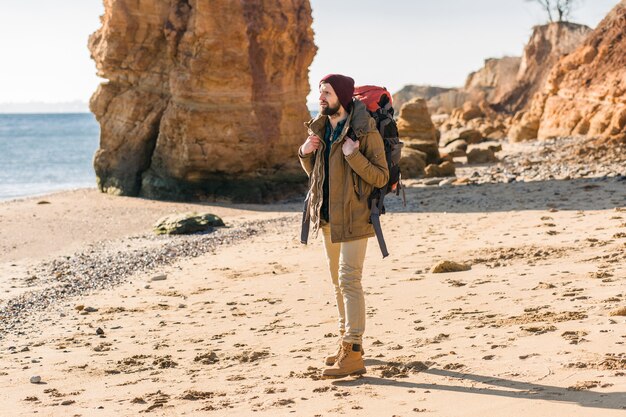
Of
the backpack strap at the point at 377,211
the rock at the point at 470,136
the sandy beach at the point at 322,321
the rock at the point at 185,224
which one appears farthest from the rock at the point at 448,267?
the rock at the point at 470,136

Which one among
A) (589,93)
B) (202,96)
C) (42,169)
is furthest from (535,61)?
(202,96)

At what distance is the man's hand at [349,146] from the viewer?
539 centimetres

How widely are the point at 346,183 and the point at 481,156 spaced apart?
18.9m

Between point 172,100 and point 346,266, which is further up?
point 172,100

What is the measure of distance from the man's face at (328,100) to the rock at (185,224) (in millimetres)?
9743

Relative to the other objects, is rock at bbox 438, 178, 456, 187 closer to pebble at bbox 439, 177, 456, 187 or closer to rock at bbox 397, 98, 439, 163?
pebble at bbox 439, 177, 456, 187

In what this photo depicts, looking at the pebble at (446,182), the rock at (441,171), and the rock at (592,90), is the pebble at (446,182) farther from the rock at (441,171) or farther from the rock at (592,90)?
the rock at (592,90)

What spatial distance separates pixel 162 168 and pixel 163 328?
1243 cm

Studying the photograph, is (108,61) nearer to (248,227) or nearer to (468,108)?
(248,227)

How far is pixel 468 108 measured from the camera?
44375 mm

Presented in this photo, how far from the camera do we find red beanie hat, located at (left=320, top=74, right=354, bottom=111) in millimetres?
5480

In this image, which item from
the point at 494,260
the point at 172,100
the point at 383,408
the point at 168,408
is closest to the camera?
the point at 383,408

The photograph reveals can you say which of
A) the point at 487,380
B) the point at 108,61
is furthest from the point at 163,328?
the point at 108,61

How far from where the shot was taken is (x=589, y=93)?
25688mm
